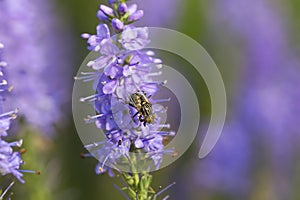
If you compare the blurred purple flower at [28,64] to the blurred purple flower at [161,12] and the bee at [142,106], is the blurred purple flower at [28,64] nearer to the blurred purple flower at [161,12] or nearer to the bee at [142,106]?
the bee at [142,106]

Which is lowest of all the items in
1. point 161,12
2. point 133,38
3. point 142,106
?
point 142,106

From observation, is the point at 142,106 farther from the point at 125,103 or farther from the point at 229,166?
the point at 229,166

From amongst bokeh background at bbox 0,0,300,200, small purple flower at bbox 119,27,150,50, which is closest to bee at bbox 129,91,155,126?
small purple flower at bbox 119,27,150,50

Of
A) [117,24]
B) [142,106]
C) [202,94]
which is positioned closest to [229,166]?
[202,94]

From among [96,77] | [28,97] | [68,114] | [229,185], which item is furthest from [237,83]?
A: [96,77]

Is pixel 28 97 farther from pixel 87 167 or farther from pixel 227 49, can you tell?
pixel 227 49

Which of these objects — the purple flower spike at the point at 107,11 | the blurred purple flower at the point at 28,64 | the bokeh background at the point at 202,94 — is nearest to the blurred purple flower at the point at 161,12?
the bokeh background at the point at 202,94

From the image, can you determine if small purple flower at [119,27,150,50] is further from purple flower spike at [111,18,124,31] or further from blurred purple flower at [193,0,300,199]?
blurred purple flower at [193,0,300,199]
